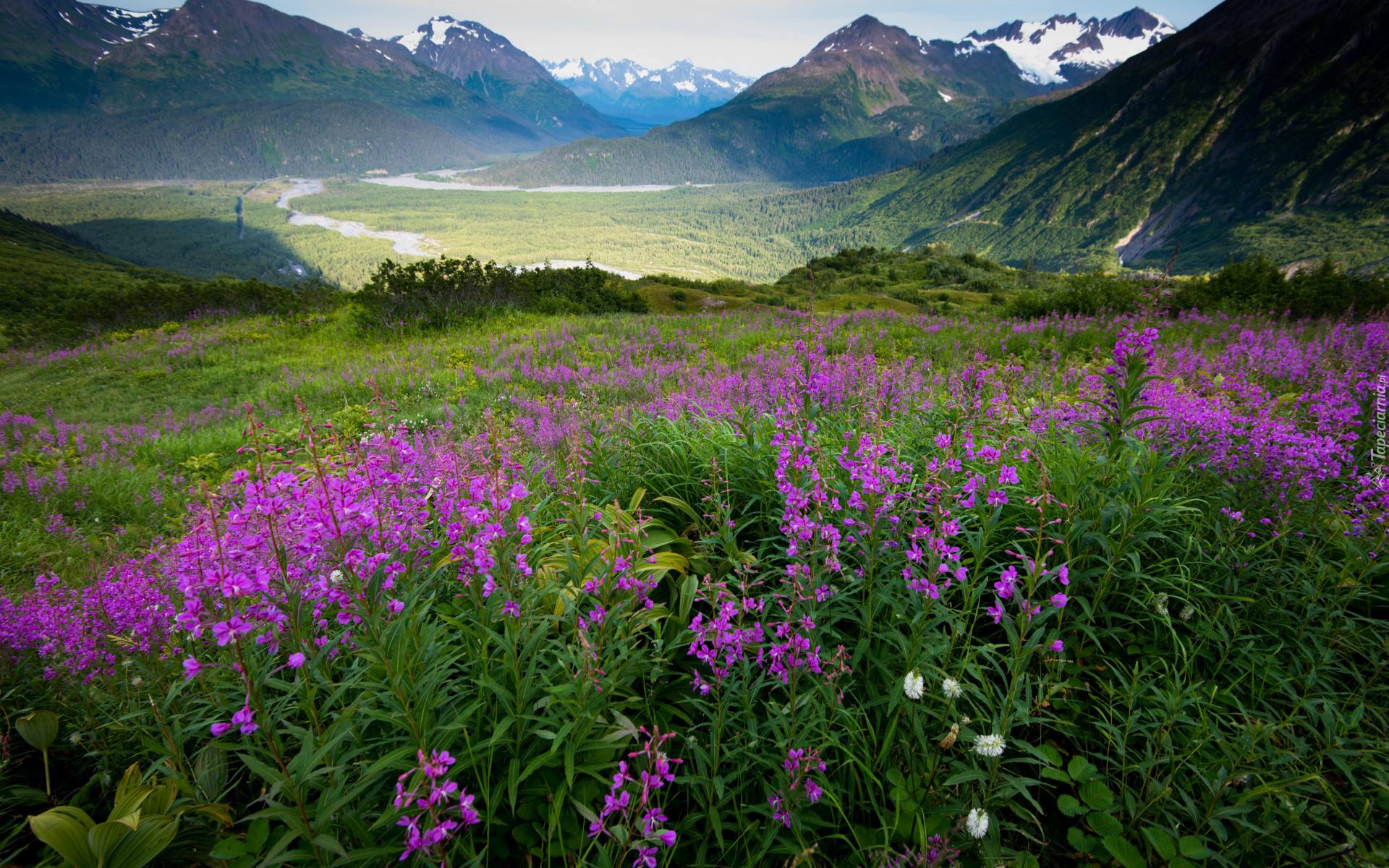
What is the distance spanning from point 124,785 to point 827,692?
3.04 metres

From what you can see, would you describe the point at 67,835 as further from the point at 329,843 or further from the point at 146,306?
the point at 146,306

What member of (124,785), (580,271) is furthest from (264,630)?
(580,271)

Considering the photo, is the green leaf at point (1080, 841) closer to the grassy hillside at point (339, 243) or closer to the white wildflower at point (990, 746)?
the white wildflower at point (990, 746)

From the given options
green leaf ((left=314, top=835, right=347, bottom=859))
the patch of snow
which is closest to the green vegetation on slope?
green leaf ((left=314, top=835, right=347, bottom=859))

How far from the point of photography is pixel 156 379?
13.1 meters

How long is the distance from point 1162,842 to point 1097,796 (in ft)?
0.78

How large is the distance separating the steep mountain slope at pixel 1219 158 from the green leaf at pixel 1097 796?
166975mm

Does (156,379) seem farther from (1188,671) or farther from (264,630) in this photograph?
(1188,671)

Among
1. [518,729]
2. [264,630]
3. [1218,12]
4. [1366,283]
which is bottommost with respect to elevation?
[518,729]

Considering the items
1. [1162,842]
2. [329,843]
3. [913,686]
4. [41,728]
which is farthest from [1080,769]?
[41,728]

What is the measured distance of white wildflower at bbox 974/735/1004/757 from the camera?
2.08 metres

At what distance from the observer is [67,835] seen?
1.82m

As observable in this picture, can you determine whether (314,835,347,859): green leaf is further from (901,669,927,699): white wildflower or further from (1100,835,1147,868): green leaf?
(1100,835,1147,868): green leaf

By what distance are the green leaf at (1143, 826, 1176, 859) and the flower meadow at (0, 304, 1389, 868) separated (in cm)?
10
